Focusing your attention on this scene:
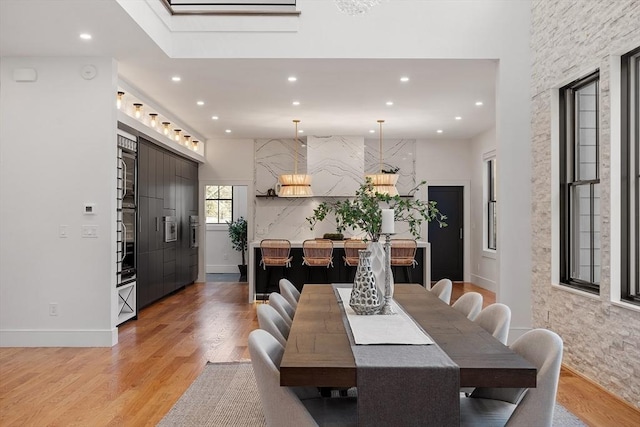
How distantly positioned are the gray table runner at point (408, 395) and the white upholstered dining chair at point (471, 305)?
1.35 m

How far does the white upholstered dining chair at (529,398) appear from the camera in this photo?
1842 millimetres

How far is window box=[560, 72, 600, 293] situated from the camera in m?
4.01

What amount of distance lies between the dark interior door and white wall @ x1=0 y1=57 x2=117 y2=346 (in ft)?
21.9

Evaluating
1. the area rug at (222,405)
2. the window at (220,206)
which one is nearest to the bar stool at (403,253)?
the area rug at (222,405)

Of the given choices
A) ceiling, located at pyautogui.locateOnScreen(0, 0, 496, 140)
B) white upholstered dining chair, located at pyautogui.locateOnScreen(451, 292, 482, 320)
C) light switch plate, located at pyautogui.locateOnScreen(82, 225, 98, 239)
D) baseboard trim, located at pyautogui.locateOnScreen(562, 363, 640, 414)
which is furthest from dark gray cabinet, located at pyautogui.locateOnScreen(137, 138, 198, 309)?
baseboard trim, located at pyautogui.locateOnScreen(562, 363, 640, 414)

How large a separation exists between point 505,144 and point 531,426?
355 cm

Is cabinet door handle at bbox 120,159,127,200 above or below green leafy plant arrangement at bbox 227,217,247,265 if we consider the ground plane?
above

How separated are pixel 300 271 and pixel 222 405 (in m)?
4.17

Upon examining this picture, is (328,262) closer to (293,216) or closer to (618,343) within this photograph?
(293,216)

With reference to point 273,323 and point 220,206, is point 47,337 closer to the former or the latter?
point 273,323

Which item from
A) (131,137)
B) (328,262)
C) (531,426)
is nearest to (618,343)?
(531,426)

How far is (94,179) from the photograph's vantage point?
485cm

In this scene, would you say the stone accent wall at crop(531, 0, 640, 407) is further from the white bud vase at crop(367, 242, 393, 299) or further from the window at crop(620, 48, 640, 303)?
the white bud vase at crop(367, 242, 393, 299)

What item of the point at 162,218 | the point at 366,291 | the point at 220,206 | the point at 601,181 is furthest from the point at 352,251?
the point at 220,206
